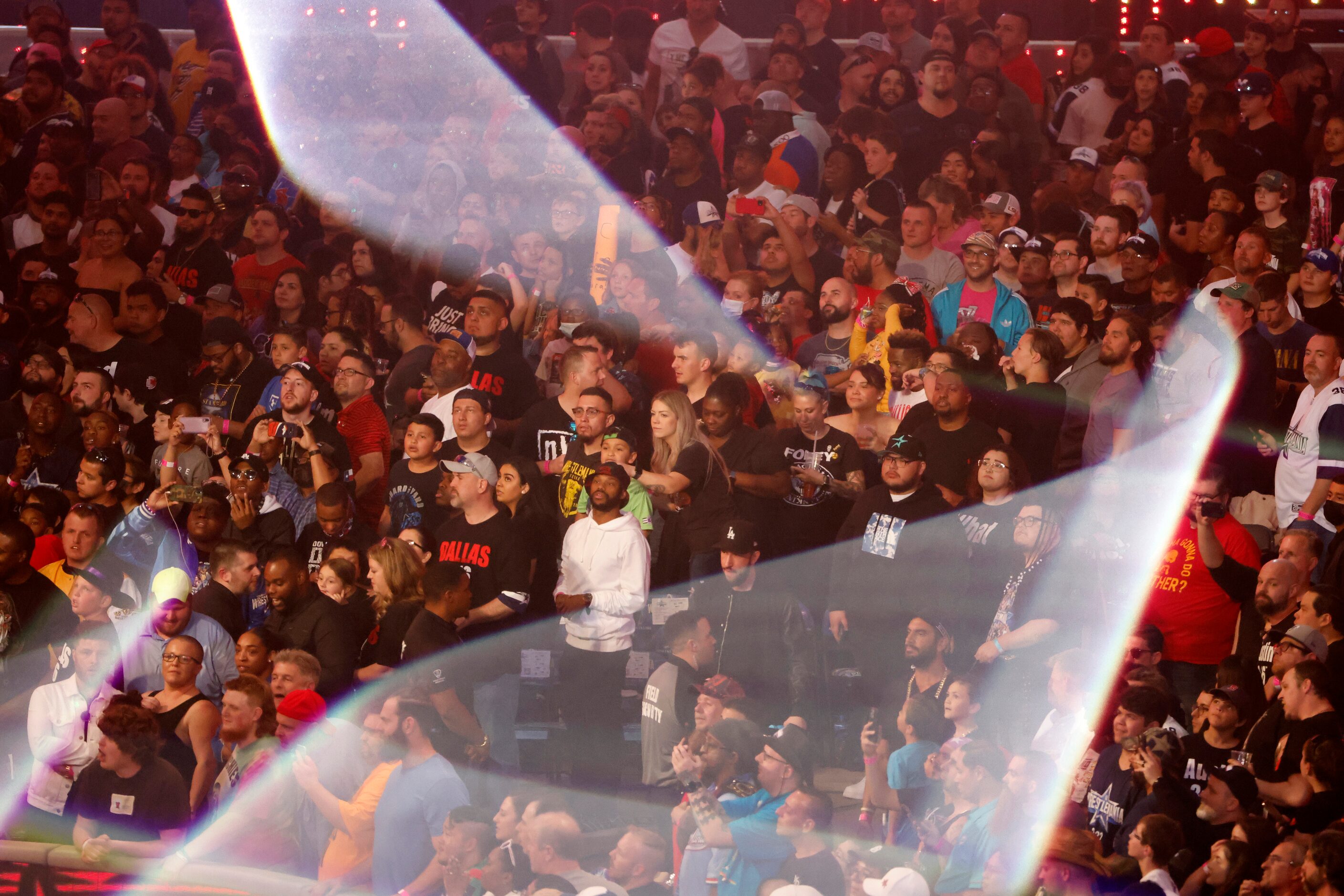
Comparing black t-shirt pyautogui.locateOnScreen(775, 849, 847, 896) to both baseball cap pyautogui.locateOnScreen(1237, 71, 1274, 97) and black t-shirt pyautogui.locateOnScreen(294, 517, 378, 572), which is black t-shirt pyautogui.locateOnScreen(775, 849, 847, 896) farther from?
baseball cap pyautogui.locateOnScreen(1237, 71, 1274, 97)

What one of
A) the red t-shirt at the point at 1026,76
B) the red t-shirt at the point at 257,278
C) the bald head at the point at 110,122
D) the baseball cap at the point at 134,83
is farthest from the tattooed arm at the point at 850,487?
the baseball cap at the point at 134,83

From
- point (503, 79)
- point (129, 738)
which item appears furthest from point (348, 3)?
point (129, 738)

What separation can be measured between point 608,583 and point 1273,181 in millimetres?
4703

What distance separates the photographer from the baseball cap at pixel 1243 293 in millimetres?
8422

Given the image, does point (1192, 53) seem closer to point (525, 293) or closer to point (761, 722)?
point (525, 293)

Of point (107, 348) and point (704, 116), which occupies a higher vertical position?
point (704, 116)

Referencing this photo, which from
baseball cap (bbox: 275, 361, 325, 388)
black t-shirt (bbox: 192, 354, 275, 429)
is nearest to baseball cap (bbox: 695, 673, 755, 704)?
baseball cap (bbox: 275, 361, 325, 388)

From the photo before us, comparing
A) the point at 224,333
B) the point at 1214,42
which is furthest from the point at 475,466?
the point at 1214,42

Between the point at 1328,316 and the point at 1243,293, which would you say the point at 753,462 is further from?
the point at 1328,316

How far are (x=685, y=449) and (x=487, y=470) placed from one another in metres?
1.05

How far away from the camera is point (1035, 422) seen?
8.39 m

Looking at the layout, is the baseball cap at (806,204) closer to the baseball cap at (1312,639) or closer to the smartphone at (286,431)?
the smartphone at (286,431)

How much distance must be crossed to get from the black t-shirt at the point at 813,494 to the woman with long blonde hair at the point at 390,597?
1.84 metres

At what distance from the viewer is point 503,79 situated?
483 inches
